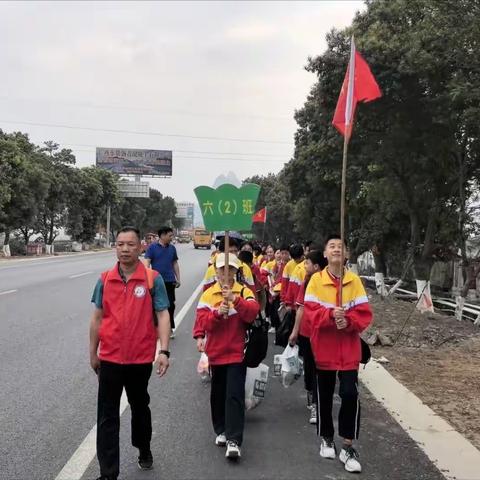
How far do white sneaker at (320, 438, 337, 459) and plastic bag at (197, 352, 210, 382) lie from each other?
145 cm

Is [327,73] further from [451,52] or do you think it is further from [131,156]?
[131,156]

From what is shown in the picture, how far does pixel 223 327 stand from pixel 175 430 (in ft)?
3.79

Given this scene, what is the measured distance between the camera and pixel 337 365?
173 inches

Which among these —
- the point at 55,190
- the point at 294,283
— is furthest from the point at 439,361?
the point at 55,190

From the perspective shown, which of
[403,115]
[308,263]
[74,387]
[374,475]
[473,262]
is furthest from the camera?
[473,262]

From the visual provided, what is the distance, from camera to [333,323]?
4.36m

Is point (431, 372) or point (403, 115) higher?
point (403, 115)

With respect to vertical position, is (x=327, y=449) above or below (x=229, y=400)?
below

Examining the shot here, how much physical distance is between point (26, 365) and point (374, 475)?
4.71 meters

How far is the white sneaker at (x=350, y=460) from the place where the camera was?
4.27 m

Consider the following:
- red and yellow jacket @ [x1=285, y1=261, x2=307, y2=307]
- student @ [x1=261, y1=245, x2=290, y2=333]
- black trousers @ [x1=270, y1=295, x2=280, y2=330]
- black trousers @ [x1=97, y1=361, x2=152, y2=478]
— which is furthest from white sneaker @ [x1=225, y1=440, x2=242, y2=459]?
black trousers @ [x1=270, y1=295, x2=280, y2=330]

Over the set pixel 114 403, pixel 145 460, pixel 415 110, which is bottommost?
pixel 145 460

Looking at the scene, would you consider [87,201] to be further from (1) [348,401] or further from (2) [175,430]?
(1) [348,401]

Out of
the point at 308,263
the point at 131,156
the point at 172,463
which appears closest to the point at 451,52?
the point at 308,263
